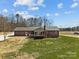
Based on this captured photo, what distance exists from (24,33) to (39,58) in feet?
136

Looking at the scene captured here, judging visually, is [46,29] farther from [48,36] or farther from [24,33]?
[24,33]

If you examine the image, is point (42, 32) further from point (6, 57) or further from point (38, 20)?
point (38, 20)

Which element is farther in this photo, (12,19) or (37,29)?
(12,19)

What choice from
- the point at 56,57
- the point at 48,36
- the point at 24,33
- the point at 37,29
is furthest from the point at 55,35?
the point at 56,57

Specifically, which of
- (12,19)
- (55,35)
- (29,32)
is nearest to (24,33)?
(29,32)

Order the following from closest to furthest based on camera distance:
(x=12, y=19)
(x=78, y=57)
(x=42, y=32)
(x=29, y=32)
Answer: (x=78, y=57) < (x=42, y=32) < (x=29, y=32) < (x=12, y=19)

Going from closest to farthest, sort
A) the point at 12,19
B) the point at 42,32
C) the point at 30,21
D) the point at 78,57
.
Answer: the point at 78,57, the point at 42,32, the point at 12,19, the point at 30,21

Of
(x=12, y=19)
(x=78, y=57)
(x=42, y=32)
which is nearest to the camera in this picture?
(x=78, y=57)

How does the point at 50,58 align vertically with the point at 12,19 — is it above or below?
below

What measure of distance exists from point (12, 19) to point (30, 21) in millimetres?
15632

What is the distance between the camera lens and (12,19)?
139500 mm

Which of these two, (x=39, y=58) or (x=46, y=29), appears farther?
(x=46, y=29)

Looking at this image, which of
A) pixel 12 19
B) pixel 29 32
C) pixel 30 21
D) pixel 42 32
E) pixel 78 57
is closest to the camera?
pixel 78 57

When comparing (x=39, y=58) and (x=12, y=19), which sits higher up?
(x=12, y=19)
